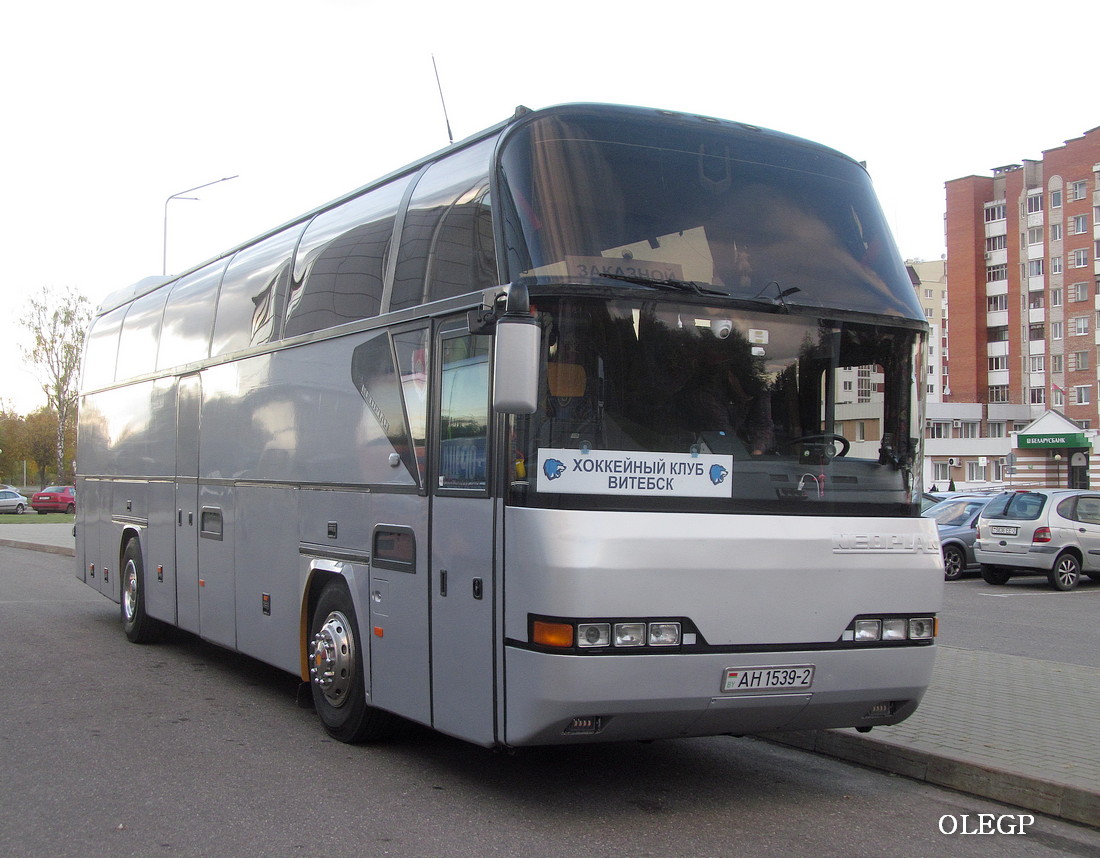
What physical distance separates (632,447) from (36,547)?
27159 millimetres

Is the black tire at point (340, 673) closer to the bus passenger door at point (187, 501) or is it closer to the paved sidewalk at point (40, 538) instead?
the bus passenger door at point (187, 501)

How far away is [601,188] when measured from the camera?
6098 millimetres

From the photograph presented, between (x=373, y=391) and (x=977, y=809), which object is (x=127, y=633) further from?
(x=977, y=809)

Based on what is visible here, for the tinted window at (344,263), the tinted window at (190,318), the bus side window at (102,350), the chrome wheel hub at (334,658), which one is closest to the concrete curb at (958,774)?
the chrome wheel hub at (334,658)

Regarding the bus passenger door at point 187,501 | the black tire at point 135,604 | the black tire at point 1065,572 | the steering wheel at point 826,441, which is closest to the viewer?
the steering wheel at point 826,441

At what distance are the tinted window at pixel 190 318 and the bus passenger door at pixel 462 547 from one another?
493 cm

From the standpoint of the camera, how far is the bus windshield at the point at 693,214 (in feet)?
19.6

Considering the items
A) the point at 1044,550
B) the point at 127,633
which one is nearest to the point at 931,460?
the point at 1044,550

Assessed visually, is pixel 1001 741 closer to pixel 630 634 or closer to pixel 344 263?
pixel 630 634

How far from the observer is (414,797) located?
251 inches

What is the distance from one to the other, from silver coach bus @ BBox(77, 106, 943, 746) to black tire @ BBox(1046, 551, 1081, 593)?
1614 cm

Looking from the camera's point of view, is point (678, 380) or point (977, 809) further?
point (977, 809)

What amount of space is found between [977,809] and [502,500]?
3032 mm

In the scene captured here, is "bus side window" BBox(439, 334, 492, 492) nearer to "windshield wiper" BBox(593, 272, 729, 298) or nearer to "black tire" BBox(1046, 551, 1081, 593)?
"windshield wiper" BBox(593, 272, 729, 298)
